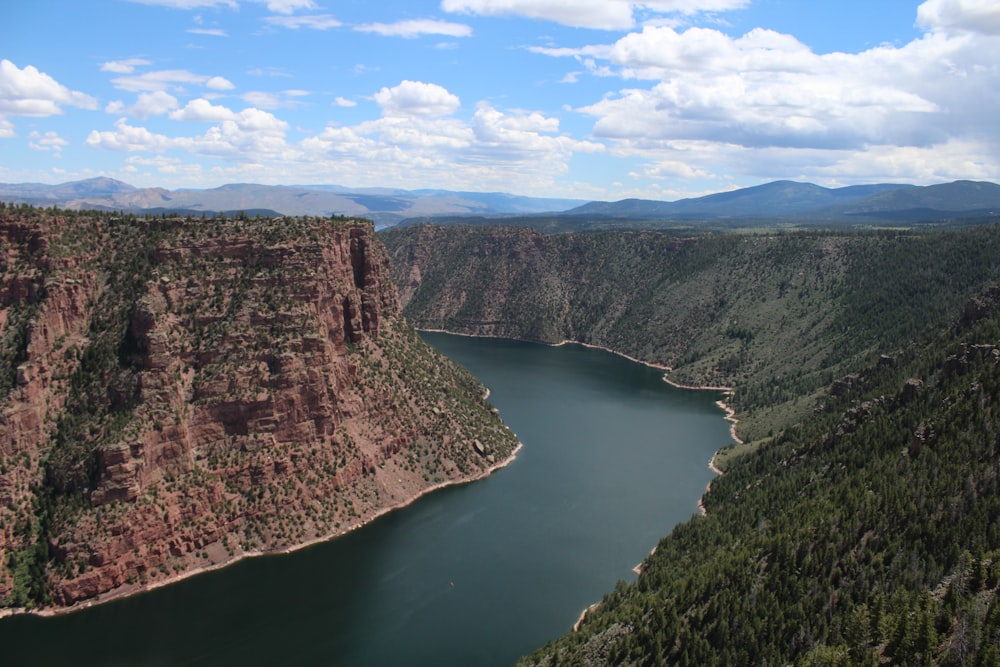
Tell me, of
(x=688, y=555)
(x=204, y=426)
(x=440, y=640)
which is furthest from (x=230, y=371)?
(x=688, y=555)

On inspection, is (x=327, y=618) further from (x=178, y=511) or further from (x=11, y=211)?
(x=11, y=211)

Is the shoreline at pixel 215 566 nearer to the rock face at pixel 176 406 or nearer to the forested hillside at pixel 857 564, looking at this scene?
the rock face at pixel 176 406

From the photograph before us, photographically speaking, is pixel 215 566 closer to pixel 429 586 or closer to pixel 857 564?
pixel 429 586

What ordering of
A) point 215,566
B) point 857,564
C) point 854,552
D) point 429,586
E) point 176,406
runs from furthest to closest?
point 176,406, point 215,566, point 429,586, point 854,552, point 857,564

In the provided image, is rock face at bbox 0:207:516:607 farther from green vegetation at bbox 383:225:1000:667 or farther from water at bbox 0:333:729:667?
green vegetation at bbox 383:225:1000:667

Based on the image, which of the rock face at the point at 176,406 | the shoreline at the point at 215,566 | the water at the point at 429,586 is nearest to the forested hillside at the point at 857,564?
the water at the point at 429,586

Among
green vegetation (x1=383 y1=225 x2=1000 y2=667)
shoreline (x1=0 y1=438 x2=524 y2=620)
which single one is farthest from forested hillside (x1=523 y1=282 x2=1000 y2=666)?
shoreline (x1=0 y1=438 x2=524 y2=620)

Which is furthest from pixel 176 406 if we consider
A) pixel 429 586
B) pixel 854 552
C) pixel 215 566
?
pixel 854 552
